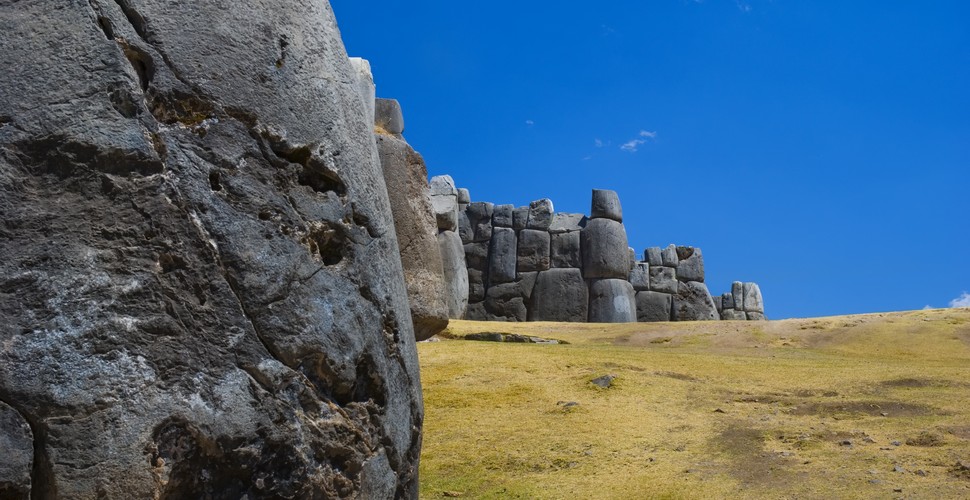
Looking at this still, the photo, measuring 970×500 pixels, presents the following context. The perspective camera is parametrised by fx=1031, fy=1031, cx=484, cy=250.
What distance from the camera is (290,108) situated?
3.70m

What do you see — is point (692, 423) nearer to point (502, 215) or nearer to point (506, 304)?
point (506, 304)

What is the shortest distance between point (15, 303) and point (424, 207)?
7697 mm

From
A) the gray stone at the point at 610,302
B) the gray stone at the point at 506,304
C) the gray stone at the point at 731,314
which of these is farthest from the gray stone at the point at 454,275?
the gray stone at the point at 731,314

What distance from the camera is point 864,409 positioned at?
9.27m

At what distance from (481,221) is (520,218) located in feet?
3.48

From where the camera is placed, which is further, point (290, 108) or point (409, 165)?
point (409, 165)

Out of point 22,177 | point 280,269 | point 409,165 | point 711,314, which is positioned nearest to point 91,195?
point 22,177

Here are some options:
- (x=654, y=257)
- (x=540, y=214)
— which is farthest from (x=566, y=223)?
(x=654, y=257)

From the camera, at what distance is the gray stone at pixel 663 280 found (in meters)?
27.5

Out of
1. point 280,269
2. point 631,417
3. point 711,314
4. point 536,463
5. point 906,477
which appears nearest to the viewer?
point 280,269

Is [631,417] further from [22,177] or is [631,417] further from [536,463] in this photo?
[22,177]

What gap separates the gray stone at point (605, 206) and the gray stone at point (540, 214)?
116cm

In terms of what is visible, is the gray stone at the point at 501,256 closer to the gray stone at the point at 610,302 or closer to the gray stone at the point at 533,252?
the gray stone at the point at 533,252

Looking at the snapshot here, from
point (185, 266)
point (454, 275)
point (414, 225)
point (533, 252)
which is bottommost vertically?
point (185, 266)
